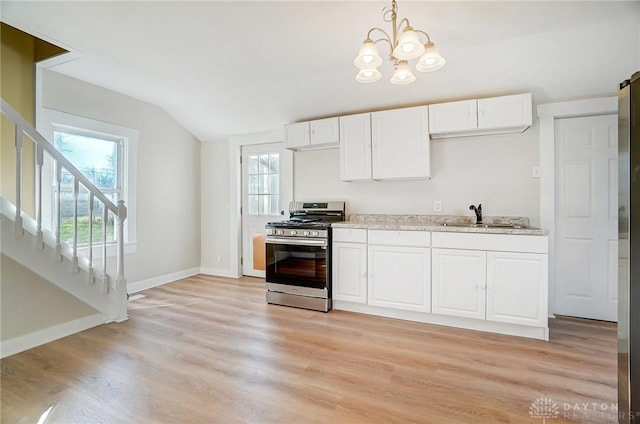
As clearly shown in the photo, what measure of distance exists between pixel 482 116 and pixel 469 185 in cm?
73

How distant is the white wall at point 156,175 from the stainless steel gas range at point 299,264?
1879mm

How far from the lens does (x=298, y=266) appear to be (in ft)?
11.0

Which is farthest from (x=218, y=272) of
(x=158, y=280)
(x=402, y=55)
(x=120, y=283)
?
(x=402, y=55)

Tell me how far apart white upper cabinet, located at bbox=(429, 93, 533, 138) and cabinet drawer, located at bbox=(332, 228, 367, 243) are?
131cm

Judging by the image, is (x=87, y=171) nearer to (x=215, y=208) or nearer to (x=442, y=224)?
(x=215, y=208)

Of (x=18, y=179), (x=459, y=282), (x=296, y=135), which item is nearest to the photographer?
(x=18, y=179)

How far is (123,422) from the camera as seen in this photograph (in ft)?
5.10

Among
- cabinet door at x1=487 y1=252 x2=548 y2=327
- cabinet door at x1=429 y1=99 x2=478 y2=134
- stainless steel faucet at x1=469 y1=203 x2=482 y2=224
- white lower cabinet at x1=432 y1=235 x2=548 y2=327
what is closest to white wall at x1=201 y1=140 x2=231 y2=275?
cabinet door at x1=429 y1=99 x2=478 y2=134

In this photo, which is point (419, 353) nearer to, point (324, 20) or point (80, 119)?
point (324, 20)

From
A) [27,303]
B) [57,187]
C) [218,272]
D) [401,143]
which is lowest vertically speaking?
[218,272]

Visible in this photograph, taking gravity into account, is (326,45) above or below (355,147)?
above

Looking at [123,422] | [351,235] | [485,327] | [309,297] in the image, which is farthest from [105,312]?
[485,327]

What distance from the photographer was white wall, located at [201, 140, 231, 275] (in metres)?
4.75

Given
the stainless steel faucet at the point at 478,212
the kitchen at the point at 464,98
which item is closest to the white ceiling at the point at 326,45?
the kitchen at the point at 464,98
